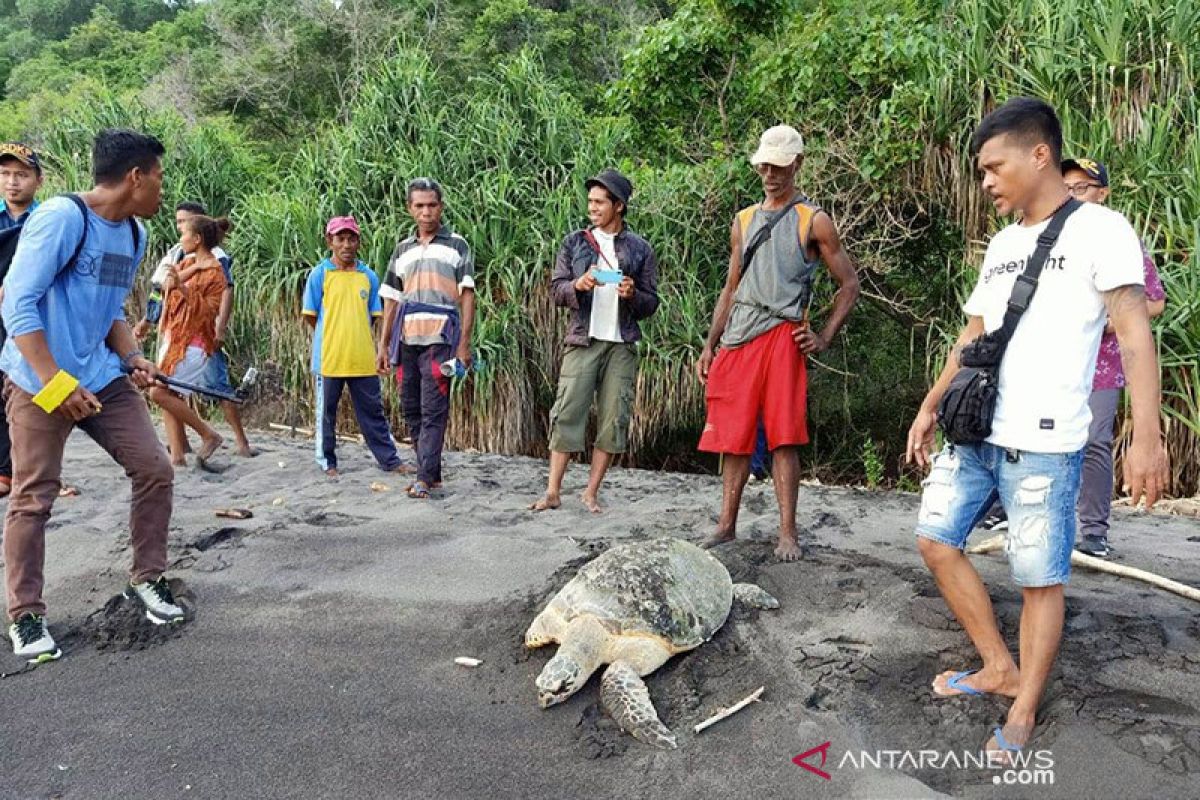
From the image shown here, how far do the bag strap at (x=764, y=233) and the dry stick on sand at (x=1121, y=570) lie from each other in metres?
1.60

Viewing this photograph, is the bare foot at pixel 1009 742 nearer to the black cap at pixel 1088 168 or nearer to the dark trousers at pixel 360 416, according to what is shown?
the black cap at pixel 1088 168

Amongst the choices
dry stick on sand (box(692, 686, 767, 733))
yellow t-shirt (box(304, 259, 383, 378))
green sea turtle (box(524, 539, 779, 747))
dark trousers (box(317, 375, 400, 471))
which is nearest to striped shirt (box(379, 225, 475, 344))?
yellow t-shirt (box(304, 259, 383, 378))

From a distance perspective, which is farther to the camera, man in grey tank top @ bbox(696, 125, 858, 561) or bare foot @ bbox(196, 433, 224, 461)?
bare foot @ bbox(196, 433, 224, 461)

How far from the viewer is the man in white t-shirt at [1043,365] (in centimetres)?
204

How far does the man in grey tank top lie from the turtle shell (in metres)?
0.68

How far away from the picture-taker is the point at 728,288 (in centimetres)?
385

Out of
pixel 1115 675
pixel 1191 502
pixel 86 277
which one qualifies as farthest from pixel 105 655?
pixel 1191 502

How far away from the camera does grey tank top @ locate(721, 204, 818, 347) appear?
354 centimetres

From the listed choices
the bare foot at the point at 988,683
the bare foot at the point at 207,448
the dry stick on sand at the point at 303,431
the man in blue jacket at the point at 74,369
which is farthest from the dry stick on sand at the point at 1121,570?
the dry stick on sand at the point at 303,431

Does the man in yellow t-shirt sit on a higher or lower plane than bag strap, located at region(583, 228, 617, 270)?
lower

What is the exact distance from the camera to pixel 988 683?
2385mm

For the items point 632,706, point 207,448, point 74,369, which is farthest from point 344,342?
point 632,706

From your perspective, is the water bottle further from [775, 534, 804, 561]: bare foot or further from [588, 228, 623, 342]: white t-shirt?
[775, 534, 804, 561]: bare foot

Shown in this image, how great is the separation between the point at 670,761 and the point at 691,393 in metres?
4.70
